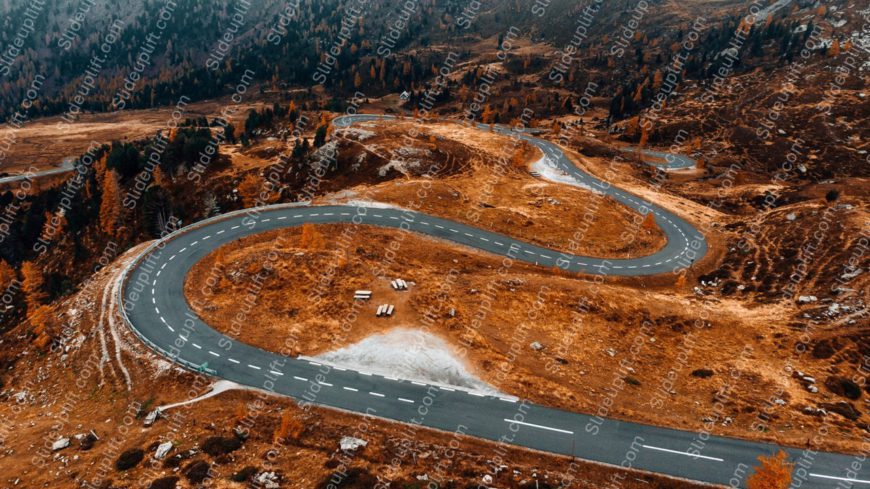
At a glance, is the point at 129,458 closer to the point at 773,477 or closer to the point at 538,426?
the point at 538,426

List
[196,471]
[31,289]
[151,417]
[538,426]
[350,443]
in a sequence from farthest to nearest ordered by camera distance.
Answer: [31,289] < [151,417] < [538,426] < [350,443] < [196,471]

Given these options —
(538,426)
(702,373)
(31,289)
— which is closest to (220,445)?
(538,426)

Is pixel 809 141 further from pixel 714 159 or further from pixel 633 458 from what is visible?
pixel 633 458

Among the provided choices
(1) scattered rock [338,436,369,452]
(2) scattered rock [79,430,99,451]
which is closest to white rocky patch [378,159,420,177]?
(1) scattered rock [338,436,369,452]

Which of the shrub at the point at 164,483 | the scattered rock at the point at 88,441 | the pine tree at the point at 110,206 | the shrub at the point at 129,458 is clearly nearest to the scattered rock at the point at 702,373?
the shrub at the point at 164,483

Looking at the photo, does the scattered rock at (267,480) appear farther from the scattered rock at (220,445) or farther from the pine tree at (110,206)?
the pine tree at (110,206)

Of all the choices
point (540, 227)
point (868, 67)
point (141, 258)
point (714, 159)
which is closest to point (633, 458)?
point (540, 227)
